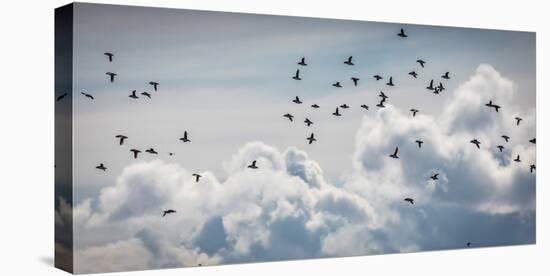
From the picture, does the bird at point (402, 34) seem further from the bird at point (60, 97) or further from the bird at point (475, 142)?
the bird at point (60, 97)

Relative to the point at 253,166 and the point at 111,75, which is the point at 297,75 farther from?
the point at 111,75

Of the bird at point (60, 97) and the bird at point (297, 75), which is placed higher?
the bird at point (297, 75)

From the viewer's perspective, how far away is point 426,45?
13805 millimetres

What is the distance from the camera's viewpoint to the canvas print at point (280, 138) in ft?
38.9

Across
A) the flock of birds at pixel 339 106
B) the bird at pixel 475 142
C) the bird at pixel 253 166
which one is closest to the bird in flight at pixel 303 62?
the flock of birds at pixel 339 106

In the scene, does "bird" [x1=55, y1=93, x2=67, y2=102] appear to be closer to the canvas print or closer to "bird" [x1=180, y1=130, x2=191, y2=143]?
the canvas print

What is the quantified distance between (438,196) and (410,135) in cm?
92

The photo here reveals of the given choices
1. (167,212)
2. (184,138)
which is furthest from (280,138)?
(167,212)

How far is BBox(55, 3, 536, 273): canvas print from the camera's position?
1186 cm

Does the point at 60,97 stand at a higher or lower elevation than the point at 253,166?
higher

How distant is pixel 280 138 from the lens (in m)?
12.9

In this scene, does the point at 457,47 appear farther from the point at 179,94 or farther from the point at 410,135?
the point at 179,94

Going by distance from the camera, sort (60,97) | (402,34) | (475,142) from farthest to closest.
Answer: (475,142) → (402,34) → (60,97)

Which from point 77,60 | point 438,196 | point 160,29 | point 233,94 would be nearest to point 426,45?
point 438,196
